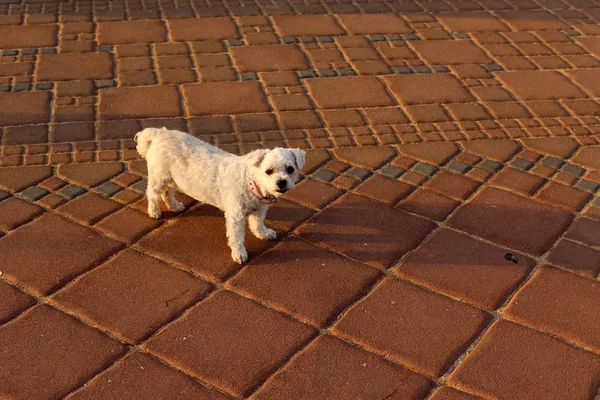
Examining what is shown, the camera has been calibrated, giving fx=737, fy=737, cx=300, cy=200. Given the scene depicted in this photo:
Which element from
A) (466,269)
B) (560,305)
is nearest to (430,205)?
(466,269)

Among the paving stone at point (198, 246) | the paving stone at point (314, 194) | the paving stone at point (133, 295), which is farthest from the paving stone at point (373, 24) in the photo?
the paving stone at point (133, 295)

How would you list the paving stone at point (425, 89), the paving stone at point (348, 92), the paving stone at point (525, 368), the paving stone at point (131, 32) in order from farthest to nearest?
the paving stone at point (131, 32) → the paving stone at point (425, 89) → the paving stone at point (348, 92) → the paving stone at point (525, 368)

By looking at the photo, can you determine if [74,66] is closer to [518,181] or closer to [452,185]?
[452,185]

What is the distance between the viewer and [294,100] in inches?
301

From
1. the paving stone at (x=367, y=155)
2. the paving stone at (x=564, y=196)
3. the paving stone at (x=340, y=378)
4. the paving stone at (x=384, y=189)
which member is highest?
the paving stone at (x=564, y=196)

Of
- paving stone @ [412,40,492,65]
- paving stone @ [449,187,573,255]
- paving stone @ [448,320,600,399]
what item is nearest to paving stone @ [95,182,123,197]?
paving stone @ [449,187,573,255]

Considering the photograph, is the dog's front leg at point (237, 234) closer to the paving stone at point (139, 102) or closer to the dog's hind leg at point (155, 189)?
the dog's hind leg at point (155, 189)

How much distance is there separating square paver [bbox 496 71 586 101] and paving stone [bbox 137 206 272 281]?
3.97m

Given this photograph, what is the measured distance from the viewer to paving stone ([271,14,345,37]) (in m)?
9.38

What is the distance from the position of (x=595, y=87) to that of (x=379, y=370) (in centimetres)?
533

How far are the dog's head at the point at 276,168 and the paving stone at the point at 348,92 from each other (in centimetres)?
264

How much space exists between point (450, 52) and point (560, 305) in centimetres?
477

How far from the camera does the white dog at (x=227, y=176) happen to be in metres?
4.95

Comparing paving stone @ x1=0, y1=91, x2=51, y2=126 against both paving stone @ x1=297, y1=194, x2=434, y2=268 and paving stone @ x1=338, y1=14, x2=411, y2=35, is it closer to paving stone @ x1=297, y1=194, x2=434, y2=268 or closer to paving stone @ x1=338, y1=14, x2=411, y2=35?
paving stone @ x1=297, y1=194, x2=434, y2=268
